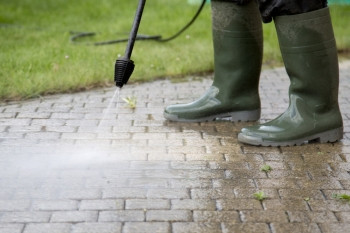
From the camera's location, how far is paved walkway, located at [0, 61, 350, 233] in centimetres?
275

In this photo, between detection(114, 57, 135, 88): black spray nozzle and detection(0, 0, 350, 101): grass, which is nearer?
detection(114, 57, 135, 88): black spray nozzle

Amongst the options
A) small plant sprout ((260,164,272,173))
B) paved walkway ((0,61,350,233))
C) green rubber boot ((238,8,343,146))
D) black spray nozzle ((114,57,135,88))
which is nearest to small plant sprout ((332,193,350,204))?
paved walkway ((0,61,350,233))

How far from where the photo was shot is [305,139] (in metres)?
3.70

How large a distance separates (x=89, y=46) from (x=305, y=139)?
270 cm

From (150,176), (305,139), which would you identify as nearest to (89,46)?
(305,139)

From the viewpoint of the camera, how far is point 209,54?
5742 mm

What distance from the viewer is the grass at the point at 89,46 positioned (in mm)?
4969

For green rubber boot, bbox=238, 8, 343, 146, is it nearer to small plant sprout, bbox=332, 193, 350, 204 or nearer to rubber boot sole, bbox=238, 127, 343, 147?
rubber boot sole, bbox=238, 127, 343, 147

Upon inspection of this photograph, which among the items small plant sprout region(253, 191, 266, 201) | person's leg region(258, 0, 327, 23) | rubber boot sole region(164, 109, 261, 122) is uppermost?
person's leg region(258, 0, 327, 23)

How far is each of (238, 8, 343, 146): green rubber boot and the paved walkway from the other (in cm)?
7

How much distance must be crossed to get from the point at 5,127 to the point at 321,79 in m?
1.62

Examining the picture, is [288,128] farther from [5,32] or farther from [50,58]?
[5,32]

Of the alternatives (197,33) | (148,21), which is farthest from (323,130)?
(148,21)

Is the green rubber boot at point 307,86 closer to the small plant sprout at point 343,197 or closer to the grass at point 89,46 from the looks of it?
the small plant sprout at point 343,197
